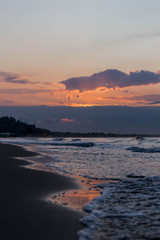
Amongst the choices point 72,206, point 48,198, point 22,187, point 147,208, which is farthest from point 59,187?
point 147,208

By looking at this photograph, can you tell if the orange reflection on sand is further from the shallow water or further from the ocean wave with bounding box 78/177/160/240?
the shallow water

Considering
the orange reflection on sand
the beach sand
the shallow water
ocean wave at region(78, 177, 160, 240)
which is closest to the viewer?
the beach sand

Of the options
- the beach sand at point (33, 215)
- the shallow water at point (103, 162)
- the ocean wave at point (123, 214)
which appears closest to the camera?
the beach sand at point (33, 215)

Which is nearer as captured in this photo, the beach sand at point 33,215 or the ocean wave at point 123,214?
the beach sand at point 33,215

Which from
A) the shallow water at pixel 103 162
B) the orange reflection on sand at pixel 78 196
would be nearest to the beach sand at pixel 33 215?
the orange reflection on sand at pixel 78 196

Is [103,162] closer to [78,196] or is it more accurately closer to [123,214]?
[78,196]

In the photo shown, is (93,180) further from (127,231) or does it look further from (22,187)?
(127,231)

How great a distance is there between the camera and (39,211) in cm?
562

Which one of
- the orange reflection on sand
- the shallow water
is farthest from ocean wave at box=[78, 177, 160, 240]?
the shallow water

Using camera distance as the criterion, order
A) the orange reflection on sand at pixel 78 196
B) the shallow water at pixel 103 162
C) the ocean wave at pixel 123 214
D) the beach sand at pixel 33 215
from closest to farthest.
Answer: the beach sand at pixel 33 215 → the ocean wave at pixel 123 214 → the orange reflection on sand at pixel 78 196 → the shallow water at pixel 103 162

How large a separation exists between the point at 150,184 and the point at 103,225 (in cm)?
413

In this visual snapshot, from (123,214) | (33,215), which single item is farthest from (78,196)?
(33,215)

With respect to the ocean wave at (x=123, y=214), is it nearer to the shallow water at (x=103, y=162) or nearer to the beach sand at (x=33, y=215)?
the beach sand at (x=33, y=215)

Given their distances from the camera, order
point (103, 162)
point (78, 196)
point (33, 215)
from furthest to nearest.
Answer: point (103, 162)
point (78, 196)
point (33, 215)
